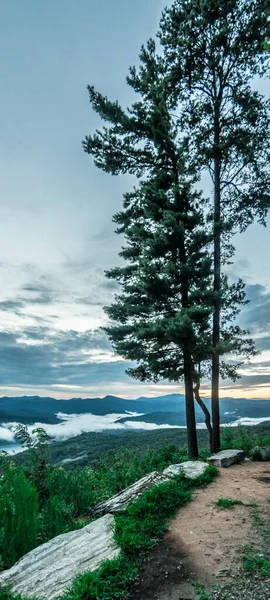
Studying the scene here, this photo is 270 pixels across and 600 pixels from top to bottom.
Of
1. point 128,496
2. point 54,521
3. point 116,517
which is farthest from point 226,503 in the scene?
point 54,521

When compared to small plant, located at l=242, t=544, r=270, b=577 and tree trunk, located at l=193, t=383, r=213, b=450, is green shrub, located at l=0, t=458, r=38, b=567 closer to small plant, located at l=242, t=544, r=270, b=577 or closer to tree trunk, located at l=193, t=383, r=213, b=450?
small plant, located at l=242, t=544, r=270, b=577

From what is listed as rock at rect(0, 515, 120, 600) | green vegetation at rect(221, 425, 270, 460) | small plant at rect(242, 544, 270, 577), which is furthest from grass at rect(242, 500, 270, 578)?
Answer: green vegetation at rect(221, 425, 270, 460)

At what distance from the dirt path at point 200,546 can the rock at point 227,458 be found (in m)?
2.39

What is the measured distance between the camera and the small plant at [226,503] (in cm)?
658

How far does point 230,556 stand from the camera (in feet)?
15.6

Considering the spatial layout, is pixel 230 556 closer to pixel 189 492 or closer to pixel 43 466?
pixel 189 492

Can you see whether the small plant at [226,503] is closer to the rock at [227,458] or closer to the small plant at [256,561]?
the small plant at [256,561]

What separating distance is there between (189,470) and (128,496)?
224 centimetres

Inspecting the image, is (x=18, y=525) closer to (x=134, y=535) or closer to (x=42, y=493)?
(x=134, y=535)

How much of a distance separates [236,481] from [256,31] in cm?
1614

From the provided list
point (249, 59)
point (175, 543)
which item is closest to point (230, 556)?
point (175, 543)

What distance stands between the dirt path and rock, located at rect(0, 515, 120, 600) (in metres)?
0.66

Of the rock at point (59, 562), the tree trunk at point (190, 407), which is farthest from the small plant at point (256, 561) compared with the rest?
the tree trunk at point (190, 407)

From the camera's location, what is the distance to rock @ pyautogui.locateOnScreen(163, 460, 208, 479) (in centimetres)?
799
